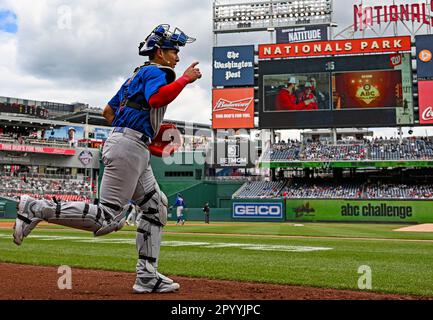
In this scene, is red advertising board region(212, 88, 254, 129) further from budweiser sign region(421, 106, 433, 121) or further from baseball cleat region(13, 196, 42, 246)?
baseball cleat region(13, 196, 42, 246)

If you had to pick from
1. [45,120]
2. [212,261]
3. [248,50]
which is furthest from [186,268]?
[45,120]

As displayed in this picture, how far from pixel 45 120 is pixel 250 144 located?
29468 mm

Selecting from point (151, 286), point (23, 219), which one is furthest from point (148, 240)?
point (23, 219)

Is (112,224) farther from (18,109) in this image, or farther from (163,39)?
(18,109)

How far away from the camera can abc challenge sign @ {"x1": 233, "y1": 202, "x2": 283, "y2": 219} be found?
122 ft

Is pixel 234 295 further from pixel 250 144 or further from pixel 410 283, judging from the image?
pixel 250 144

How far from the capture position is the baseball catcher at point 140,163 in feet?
14.3

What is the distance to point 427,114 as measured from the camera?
120ft

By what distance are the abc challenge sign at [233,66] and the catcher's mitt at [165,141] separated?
36.1 metres

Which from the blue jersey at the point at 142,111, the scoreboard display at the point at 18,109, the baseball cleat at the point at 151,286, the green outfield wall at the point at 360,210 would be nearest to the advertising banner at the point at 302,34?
the green outfield wall at the point at 360,210

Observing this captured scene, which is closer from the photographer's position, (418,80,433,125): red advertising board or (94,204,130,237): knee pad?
(94,204,130,237): knee pad

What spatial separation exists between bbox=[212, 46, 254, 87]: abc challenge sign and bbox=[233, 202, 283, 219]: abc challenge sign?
10009 mm

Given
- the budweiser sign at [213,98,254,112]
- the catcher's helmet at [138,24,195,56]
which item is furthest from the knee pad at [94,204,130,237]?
the budweiser sign at [213,98,254,112]

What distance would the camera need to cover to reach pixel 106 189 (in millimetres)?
4520
